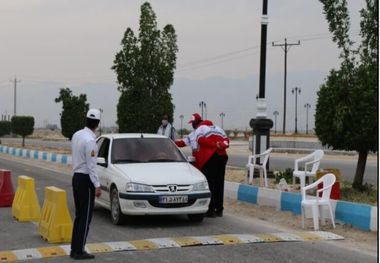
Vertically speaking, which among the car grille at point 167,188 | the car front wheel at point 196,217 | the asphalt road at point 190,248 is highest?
the car grille at point 167,188

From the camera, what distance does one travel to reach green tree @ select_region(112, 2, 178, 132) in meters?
23.0

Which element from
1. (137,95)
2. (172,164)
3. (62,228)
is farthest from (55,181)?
(62,228)

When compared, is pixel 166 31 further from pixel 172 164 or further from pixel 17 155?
pixel 17 155

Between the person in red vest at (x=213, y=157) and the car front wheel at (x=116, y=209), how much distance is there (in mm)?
1829

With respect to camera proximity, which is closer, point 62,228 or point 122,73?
point 62,228

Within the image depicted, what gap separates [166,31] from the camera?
23.6 metres

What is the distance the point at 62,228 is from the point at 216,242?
7.27ft

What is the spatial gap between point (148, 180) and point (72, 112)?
95.4 ft

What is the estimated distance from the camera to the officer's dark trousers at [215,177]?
11.3 meters

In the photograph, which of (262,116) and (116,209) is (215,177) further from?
(262,116)

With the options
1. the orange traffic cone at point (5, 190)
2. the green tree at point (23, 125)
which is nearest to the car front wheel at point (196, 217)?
the orange traffic cone at point (5, 190)

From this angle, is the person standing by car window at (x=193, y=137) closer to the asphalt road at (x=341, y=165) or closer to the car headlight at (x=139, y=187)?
the car headlight at (x=139, y=187)

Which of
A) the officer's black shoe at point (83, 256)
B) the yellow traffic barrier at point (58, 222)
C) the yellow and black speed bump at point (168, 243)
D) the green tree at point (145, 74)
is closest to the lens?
the officer's black shoe at point (83, 256)

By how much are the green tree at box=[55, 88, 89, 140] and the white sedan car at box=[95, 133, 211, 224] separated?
88.5ft
